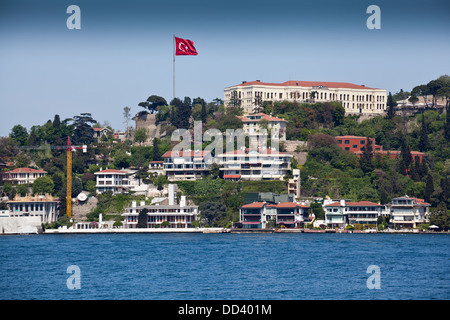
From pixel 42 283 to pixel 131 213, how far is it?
849 inches

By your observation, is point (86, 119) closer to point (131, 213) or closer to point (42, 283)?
point (131, 213)

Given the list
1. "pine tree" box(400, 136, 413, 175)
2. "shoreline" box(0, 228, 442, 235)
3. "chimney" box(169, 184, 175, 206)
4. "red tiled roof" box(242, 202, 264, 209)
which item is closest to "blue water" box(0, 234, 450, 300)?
"shoreline" box(0, 228, 442, 235)

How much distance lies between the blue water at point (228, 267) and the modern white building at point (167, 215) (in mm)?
4489

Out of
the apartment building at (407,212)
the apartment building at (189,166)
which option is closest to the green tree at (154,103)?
the apartment building at (189,166)

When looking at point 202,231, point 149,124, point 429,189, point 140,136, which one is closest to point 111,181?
point 140,136

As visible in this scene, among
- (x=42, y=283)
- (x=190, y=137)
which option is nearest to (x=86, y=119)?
(x=190, y=137)

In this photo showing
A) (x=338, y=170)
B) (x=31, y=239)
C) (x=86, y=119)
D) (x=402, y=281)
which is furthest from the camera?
(x=86, y=119)

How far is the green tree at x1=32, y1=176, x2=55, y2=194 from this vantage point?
140 ft

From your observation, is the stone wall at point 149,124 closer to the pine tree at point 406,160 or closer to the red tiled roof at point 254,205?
the red tiled roof at point 254,205

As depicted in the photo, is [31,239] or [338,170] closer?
[31,239]

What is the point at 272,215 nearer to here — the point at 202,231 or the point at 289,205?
the point at 289,205

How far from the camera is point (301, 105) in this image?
52.9m

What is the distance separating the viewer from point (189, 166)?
146 feet

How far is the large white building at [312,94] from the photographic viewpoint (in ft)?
179
